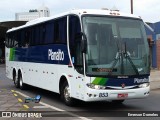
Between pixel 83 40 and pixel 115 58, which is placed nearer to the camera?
pixel 83 40

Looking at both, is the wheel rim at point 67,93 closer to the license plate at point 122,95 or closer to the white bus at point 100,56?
the white bus at point 100,56

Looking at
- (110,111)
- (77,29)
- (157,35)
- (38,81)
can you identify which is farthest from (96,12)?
(157,35)

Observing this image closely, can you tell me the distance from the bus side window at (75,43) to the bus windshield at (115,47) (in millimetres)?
418

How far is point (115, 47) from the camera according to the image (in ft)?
38.7

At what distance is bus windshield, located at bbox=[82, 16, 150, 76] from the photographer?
1151cm

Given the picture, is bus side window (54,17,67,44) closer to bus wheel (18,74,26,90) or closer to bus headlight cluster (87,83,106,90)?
bus headlight cluster (87,83,106,90)

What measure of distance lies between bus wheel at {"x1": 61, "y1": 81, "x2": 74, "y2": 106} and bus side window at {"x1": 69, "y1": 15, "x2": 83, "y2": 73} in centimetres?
118

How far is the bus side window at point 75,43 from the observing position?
470 inches

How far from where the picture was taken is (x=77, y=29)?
40.0ft

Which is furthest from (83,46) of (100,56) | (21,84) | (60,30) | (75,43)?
(21,84)

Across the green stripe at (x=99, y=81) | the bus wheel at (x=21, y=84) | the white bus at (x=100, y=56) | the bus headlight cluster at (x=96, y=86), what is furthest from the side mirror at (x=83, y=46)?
the bus wheel at (x=21, y=84)

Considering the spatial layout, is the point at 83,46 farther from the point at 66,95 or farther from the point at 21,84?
the point at 21,84

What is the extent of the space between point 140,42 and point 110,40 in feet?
3.58

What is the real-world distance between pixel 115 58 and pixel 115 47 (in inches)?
14.1
